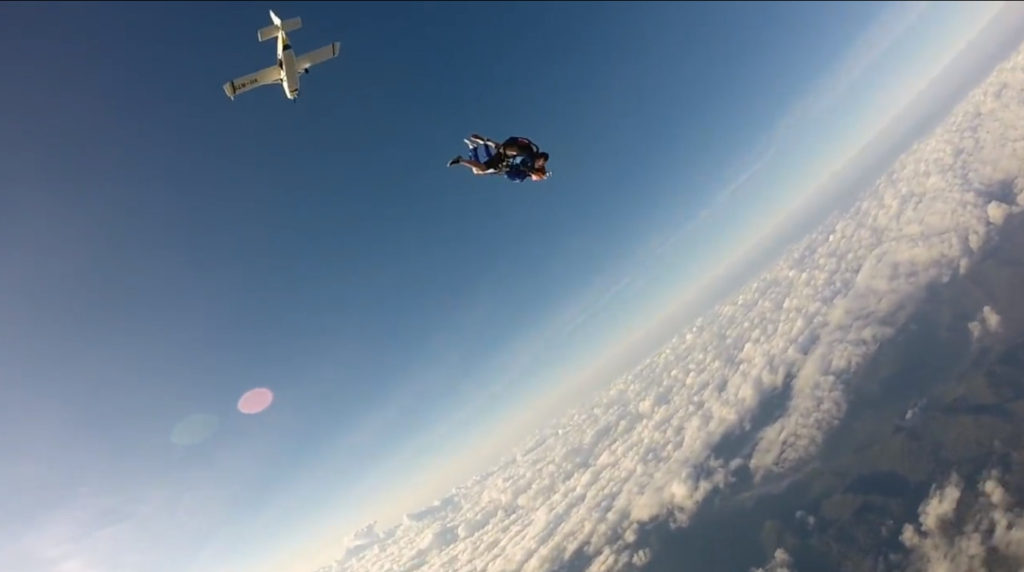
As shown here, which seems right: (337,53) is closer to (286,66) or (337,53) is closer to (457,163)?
(286,66)

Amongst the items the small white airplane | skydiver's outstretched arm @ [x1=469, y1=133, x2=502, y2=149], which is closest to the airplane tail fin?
the small white airplane

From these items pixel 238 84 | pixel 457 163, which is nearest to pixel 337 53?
pixel 238 84

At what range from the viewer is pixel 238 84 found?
30.2 meters

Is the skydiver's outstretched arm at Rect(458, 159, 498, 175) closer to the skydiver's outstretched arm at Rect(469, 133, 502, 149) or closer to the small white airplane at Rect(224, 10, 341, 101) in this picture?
the skydiver's outstretched arm at Rect(469, 133, 502, 149)

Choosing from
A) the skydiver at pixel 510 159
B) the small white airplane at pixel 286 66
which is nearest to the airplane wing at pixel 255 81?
the small white airplane at pixel 286 66

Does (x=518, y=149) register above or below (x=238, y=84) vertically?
below

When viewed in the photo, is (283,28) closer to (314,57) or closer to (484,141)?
(314,57)

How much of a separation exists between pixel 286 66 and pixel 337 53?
3236 millimetres

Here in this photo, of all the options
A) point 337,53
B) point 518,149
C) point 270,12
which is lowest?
point 518,149

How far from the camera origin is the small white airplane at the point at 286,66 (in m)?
30.0

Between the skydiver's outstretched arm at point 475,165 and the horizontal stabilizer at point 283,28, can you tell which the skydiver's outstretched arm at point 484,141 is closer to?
the skydiver's outstretched arm at point 475,165

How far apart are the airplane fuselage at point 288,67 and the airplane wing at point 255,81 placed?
49 cm

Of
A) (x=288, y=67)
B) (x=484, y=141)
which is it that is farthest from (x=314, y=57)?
(x=484, y=141)

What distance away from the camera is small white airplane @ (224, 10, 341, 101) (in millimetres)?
29969
